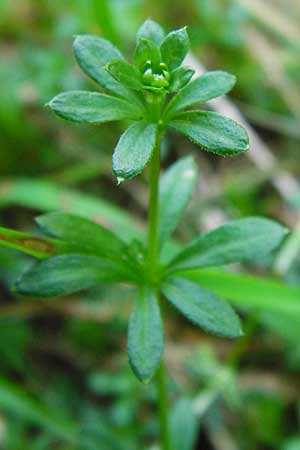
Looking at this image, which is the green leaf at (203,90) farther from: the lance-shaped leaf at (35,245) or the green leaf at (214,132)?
the lance-shaped leaf at (35,245)

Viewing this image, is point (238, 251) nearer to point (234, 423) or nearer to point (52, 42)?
point (234, 423)

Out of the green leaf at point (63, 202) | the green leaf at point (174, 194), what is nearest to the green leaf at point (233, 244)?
the green leaf at point (174, 194)

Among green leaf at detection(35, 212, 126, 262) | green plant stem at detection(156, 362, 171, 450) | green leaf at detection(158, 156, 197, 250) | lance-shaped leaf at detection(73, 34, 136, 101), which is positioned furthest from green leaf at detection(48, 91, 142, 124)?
green plant stem at detection(156, 362, 171, 450)

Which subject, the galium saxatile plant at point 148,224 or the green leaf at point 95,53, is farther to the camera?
the green leaf at point 95,53

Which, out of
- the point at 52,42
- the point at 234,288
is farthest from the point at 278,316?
the point at 52,42

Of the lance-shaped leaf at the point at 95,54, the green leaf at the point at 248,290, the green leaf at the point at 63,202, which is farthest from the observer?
the green leaf at the point at 63,202

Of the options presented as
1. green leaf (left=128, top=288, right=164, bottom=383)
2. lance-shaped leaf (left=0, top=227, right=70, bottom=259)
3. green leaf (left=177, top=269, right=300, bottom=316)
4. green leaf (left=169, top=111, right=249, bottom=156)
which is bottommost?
green leaf (left=177, top=269, right=300, bottom=316)

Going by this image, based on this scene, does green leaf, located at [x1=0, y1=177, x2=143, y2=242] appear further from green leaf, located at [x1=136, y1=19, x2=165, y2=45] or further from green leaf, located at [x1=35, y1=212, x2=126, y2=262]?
green leaf, located at [x1=136, y1=19, x2=165, y2=45]
